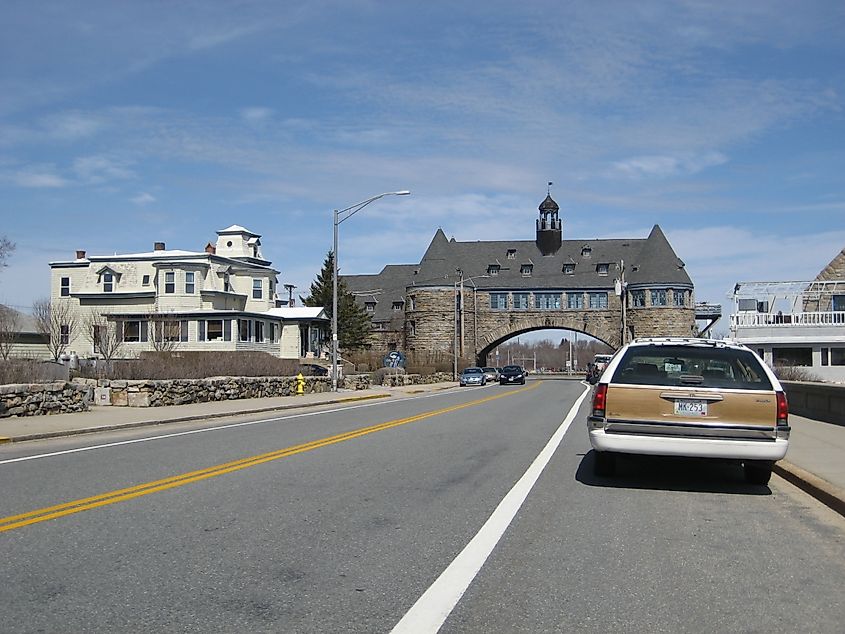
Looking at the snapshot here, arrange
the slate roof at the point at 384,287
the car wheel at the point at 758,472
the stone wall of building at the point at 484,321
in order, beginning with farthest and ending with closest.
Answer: the slate roof at the point at 384,287
the stone wall of building at the point at 484,321
the car wheel at the point at 758,472

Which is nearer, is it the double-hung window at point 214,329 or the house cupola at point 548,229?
the double-hung window at point 214,329

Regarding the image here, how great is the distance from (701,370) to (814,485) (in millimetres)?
1935

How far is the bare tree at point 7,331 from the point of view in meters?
40.4

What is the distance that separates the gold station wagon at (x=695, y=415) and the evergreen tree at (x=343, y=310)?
79.7 meters

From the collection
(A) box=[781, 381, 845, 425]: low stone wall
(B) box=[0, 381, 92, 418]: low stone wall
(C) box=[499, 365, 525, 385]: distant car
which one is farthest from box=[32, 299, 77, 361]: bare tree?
(A) box=[781, 381, 845, 425]: low stone wall

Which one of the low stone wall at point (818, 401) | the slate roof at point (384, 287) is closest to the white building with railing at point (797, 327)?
the low stone wall at point (818, 401)

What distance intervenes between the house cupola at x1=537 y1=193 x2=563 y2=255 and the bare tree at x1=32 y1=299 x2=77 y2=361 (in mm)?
58781

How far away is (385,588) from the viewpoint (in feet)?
19.6

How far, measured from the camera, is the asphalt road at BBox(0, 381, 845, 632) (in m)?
5.47

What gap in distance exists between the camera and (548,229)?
4193 inches

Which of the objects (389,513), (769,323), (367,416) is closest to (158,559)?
(389,513)

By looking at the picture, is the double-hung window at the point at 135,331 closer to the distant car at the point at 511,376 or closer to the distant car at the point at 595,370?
the distant car at the point at 511,376

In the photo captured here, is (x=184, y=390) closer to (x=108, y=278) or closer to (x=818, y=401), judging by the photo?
(x=818, y=401)

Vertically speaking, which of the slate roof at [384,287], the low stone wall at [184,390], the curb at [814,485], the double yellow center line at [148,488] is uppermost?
the slate roof at [384,287]
